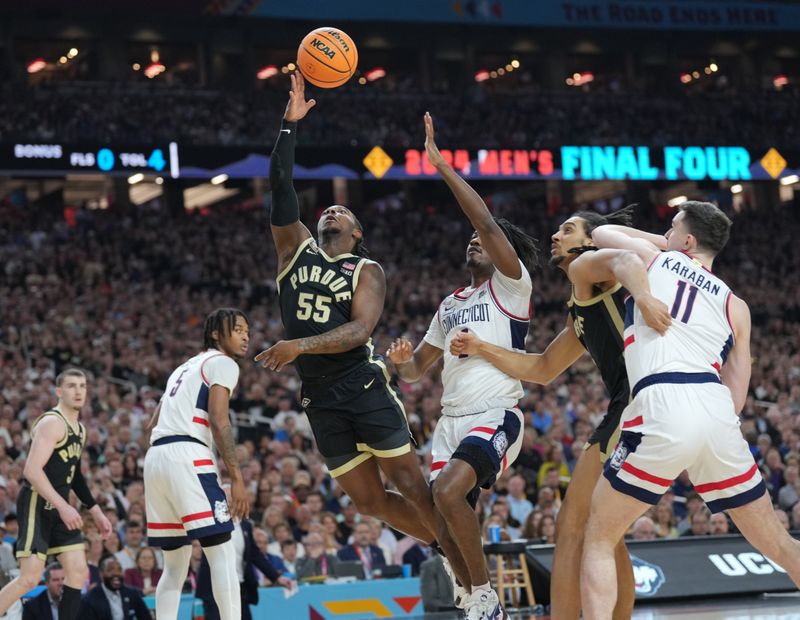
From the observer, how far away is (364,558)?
12.3 metres

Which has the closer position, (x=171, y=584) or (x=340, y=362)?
(x=340, y=362)

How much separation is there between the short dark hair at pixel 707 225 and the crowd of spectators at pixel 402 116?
62.2 feet

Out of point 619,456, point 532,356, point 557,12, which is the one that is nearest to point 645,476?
point 619,456

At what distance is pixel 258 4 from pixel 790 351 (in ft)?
54.5

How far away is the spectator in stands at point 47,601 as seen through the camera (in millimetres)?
9805

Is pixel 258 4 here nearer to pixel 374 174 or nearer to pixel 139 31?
pixel 139 31

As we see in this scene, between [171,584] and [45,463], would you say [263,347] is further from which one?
[171,584]

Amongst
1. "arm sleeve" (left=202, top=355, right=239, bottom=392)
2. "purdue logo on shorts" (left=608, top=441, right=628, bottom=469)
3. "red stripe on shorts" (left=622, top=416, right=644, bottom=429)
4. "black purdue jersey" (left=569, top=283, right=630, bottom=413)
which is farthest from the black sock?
"red stripe on shorts" (left=622, top=416, right=644, bottom=429)

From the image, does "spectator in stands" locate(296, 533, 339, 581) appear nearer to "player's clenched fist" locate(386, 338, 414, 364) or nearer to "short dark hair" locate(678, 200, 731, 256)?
"player's clenched fist" locate(386, 338, 414, 364)

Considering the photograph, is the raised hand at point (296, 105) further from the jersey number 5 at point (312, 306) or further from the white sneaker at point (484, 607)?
the white sneaker at point (484, 607)

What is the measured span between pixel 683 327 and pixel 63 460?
5.37m

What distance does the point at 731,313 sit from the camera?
5621mm

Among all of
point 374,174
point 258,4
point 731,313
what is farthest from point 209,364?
point 258,4

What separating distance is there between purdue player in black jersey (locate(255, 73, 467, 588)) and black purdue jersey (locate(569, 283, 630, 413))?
1.23 m
